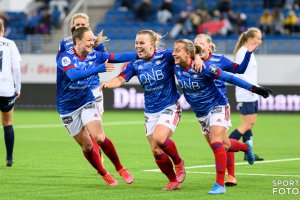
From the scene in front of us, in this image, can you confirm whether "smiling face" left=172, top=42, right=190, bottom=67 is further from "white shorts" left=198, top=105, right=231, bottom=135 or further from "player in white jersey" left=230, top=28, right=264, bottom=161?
"player in white jersey" left=230, top=28, right=264, bottom=161

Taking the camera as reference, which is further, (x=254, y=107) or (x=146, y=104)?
(x=254, y=107)

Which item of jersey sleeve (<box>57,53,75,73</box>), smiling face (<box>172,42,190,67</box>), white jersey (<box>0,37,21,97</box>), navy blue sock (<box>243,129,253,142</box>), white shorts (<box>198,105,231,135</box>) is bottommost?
navy blue sock (<box>243,129,253,142</box>)

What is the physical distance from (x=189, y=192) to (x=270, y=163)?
388 cm

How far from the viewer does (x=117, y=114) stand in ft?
88.6

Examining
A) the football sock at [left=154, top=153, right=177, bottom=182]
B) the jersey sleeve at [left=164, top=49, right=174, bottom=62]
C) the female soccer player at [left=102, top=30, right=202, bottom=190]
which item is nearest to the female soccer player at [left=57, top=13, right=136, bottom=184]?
the female soccer player at [left=102, top=30, right=202, bottom=190]

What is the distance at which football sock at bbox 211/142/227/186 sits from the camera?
10.1m

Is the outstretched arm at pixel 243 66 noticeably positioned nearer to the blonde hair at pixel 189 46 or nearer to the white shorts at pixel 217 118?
the white shorts at pixel 217 118

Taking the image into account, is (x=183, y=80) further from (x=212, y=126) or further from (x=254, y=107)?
(x=254, y=107)

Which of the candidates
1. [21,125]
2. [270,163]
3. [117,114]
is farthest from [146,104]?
[117,114]

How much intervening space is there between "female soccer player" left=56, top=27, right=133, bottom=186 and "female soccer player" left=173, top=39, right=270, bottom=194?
119 cm

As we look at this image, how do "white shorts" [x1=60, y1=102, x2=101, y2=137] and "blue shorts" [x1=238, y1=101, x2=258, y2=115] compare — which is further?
"blue shorts" [x1=238, y1=101, x2=258, y2=115]

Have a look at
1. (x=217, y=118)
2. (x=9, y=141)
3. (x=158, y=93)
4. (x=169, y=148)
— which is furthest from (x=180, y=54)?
(x=9, y=141)

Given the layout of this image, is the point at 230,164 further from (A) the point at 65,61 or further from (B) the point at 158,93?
(A) the point at 65,61

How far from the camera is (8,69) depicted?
13.4 metres
